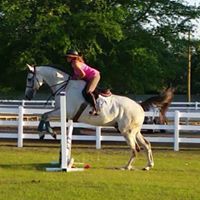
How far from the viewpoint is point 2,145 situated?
20.6m

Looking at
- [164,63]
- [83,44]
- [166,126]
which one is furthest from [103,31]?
[166,126]

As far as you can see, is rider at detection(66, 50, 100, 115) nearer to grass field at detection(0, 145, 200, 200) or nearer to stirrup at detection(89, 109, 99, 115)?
stirrup at detection(89, 109, 99, 115)

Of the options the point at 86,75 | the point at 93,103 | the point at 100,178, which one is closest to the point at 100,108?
the point at 93,103

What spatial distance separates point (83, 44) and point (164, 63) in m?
4.85

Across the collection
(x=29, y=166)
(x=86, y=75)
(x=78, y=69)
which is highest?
A: (x=78, y=69)

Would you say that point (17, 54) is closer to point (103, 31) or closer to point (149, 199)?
point (103, 31)

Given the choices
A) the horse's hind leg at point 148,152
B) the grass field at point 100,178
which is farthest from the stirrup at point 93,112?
the horse's hind leg at point 148,152

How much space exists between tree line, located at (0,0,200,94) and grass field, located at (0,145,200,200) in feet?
28.5

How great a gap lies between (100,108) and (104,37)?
13.2 meters

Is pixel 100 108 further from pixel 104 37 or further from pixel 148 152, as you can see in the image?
pixel 104 37

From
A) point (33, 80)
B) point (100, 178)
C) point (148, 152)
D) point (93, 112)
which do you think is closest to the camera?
point (100, 178)

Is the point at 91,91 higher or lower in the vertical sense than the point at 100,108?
higher

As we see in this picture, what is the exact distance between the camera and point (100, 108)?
14.5 metres

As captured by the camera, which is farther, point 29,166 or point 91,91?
point 29,166
